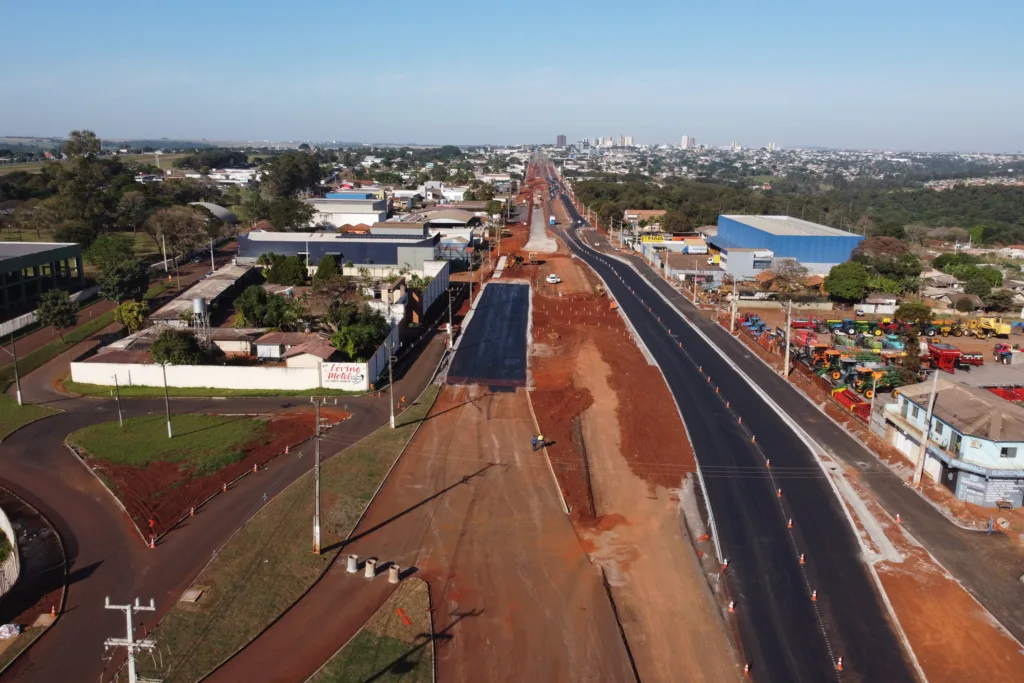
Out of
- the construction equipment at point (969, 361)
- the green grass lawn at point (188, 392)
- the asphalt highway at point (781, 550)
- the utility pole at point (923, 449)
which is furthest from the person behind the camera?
the construction equipment at point (969, 361)

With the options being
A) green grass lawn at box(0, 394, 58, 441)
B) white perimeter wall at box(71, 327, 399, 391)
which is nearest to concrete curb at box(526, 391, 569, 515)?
white perimeter wall at box(71, 327, 399, 391)

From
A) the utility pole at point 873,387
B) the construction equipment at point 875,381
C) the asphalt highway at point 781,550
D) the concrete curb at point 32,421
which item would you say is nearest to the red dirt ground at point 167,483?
the concrete curb at point 32,421

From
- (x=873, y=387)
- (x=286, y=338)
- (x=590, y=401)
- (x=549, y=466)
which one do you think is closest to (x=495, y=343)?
(x=590, y=401)

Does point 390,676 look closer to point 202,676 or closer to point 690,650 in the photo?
point 202,676

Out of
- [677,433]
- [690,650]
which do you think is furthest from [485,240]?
[690,650]

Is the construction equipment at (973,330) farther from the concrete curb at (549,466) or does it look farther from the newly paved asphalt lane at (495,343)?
the concrete curb at (549,466)

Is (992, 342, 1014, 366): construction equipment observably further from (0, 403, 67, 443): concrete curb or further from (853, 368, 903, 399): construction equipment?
(0, 403, 67, 443): concrete curb

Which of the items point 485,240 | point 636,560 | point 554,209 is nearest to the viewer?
point 636,560

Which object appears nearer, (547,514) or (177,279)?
(547,514)
